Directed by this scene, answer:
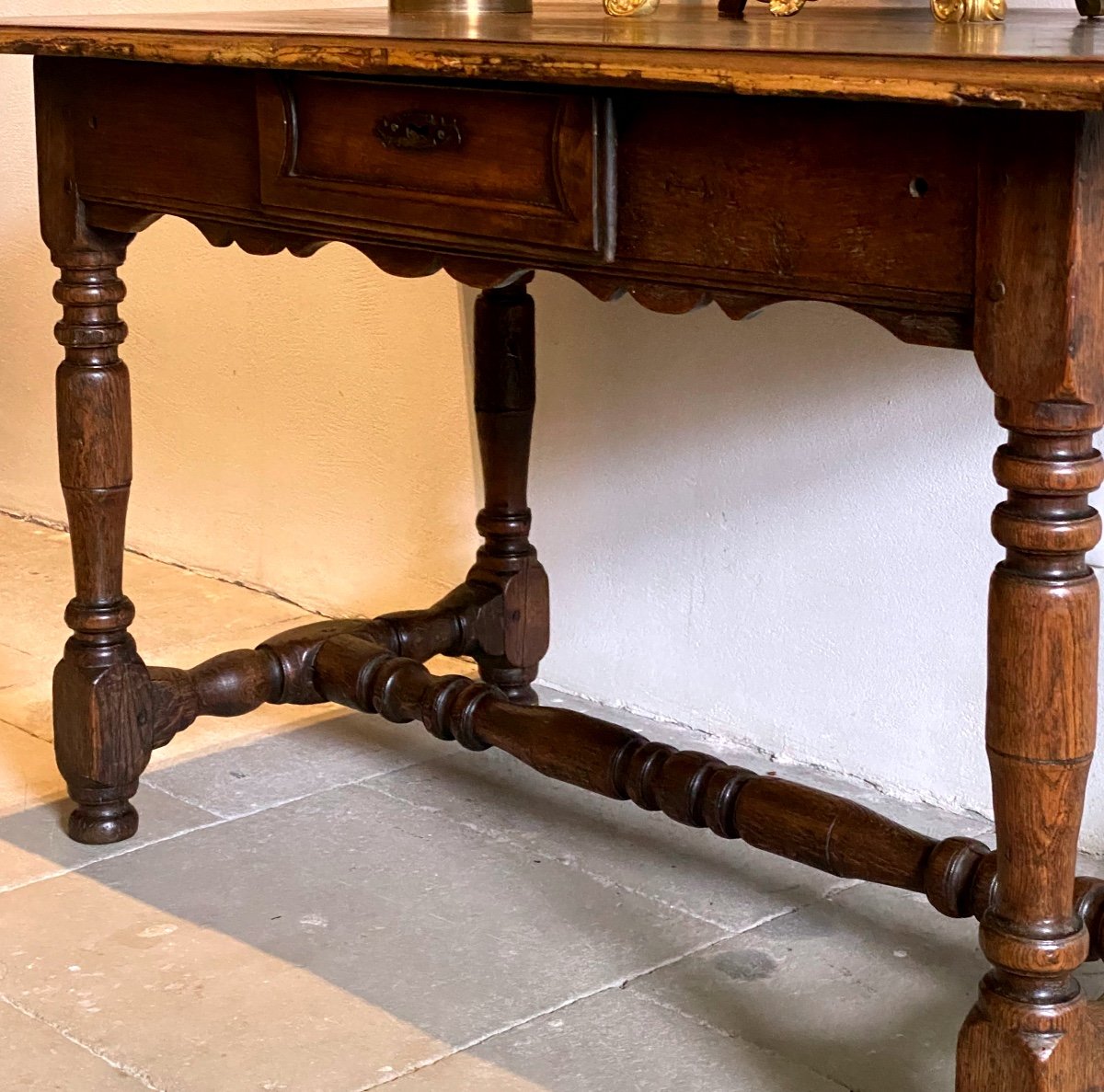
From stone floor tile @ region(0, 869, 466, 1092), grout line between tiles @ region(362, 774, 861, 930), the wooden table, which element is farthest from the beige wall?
stone floor tile @ region(0, 869, 466, 1092)

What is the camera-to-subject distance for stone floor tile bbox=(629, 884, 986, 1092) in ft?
5.95

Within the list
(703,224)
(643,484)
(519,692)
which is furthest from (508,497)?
(703,224)

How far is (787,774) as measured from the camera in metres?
2.57

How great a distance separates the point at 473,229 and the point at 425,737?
1259mm

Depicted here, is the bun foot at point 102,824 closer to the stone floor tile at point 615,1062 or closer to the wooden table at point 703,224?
the wooden table at point 703,224

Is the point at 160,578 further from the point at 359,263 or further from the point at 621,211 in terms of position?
the point at 621,211

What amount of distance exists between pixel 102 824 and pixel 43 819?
14cm

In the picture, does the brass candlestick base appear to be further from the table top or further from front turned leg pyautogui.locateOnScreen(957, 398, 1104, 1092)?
front turned leg pyautogui.locateOnScreen(957, 398, 1104, 1092)

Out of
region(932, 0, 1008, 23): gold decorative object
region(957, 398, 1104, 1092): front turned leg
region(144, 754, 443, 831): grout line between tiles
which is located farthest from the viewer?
region(144, 754, 443, 831): grout line between tiles

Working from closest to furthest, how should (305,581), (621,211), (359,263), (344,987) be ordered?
A: (621,211), (344,987), (359,263), (305,581)

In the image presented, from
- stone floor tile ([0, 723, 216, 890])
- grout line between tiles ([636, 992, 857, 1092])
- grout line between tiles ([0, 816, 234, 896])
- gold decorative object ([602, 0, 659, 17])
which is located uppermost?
gold decorative object ([602, 0, 659, 17])

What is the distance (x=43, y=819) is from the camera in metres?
2.44

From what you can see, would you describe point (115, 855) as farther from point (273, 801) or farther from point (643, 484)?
point (643, 484)

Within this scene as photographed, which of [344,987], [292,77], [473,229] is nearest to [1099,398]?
[473,229]
